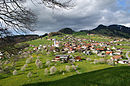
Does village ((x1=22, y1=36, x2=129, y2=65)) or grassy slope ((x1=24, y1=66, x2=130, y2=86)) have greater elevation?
grassy slope ((x1=24, y1=66, x2=130, y2=86))

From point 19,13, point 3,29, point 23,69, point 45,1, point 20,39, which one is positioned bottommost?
point 23,69

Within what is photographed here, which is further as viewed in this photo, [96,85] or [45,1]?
[45,1]

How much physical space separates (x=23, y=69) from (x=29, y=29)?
54.6 meters

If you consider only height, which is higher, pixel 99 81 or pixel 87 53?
pixel 99 81

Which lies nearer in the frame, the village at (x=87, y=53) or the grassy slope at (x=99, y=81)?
the grassy slope at (x=99, y=81)

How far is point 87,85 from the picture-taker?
369 cm

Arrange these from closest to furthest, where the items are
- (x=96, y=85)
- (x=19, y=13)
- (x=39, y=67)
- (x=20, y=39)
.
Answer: (x=96, y=85) → (x=19, y=13) → (x=20, y=39) → (x=39, y=67)

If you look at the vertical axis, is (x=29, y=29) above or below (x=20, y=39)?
above

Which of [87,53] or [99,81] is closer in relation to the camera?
[99,81]

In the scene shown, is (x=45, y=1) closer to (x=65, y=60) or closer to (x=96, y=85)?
(x=96, y=85)

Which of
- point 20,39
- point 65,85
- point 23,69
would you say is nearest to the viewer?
point 65,85

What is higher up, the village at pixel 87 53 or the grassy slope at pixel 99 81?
the grassy slope at pixel 99 81

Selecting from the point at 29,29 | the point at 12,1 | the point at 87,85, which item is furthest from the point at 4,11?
the point at 87,85

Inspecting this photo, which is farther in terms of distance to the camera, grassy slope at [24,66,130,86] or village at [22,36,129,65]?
village at [22,36,129,65]
